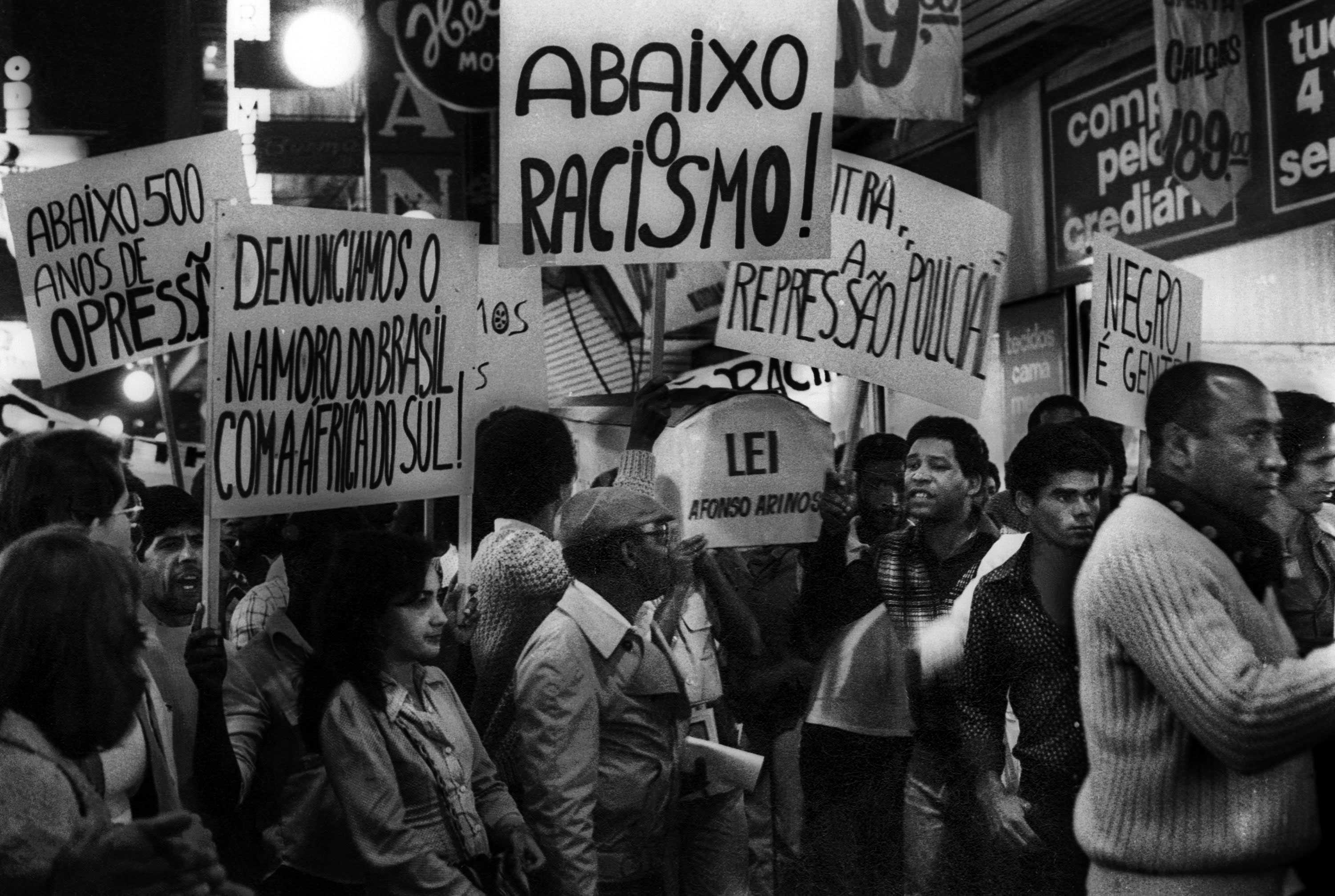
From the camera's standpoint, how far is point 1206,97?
9.38 m

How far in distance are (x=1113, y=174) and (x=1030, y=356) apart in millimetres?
1418

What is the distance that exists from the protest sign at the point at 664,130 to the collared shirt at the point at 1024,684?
137cm

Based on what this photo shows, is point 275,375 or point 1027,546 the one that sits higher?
point 275,375

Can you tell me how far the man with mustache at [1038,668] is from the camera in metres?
4.65

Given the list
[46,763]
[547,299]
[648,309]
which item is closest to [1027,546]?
[46,763]

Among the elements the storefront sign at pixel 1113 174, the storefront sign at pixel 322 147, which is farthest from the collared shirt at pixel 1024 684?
the storefront sign at pixel 322 147

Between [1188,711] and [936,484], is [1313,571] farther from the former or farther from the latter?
[1188,711]

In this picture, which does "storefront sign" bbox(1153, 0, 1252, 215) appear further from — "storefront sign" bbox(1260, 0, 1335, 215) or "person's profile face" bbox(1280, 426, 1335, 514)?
"person's profile face" bbox(1280, 426, 1335, 514)

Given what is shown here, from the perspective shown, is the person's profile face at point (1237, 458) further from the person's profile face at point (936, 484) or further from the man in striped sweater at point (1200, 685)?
the person's profile face at point (936, 484)

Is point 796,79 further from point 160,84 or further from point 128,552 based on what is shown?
point 160,84

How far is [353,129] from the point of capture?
1380 centimetres

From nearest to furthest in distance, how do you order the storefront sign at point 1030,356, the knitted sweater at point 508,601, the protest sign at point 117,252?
1. the knitted sweater at point 508,601
2. the protest sign at point 117,252
3. the storefront sign at point 1030,356

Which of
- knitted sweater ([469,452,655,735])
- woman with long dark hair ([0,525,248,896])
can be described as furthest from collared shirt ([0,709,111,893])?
knitted sweater ([469,452,655,735])

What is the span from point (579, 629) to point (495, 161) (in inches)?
349
